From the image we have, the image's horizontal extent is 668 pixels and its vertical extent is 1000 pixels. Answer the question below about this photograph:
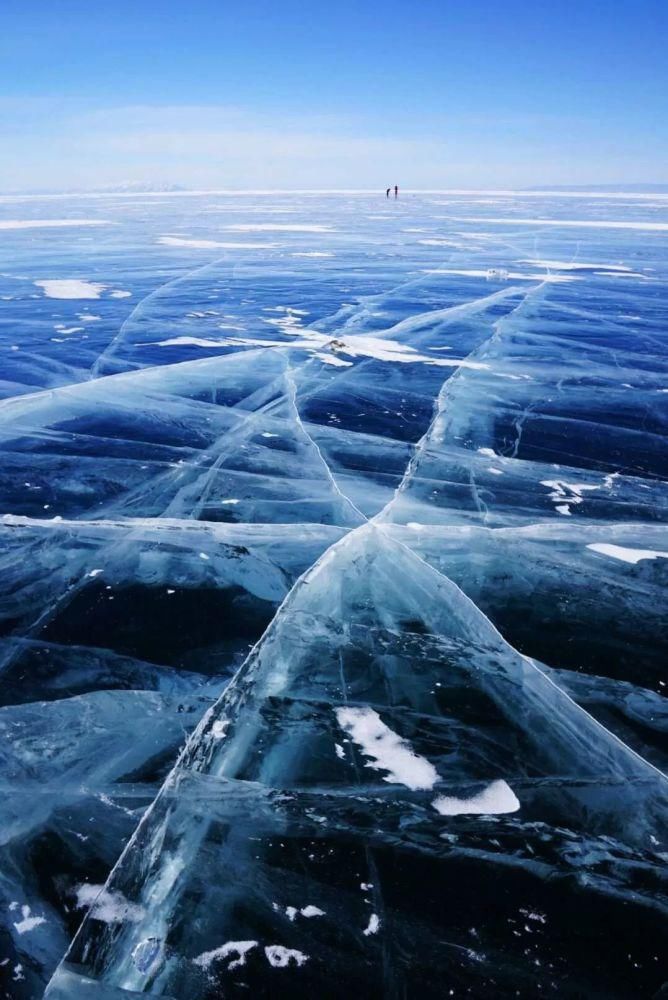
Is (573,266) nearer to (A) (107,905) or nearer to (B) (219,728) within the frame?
(B) (219,728)

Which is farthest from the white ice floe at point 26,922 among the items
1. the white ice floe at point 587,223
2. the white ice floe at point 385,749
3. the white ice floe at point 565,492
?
the white ice floe at point 587,223

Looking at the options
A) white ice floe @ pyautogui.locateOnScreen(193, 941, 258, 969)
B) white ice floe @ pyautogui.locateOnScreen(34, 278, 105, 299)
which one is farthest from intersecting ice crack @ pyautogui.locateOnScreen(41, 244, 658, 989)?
white ice floe @ pyautogui.locateOnScreen(34, 278, 105, 299)

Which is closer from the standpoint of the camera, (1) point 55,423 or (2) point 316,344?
(1) point 55,423

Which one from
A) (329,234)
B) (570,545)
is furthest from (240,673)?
(329,234)

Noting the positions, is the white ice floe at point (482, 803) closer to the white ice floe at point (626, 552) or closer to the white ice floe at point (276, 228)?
the white ice floe at point (626, 552)

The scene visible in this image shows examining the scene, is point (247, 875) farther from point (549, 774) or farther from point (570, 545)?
point (570, 545)

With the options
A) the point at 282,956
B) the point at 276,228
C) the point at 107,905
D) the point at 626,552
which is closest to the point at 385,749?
the point at 282,956
